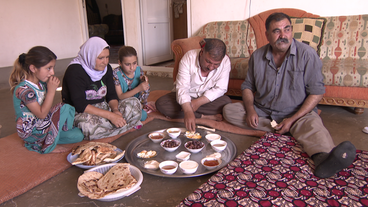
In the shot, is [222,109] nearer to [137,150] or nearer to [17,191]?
[137,150]

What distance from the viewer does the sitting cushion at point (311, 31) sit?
3.29m

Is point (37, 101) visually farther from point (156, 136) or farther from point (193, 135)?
point (193, 135)

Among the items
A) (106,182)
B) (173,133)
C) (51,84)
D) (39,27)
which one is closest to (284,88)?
(173,133)

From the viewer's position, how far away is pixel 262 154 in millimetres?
1648

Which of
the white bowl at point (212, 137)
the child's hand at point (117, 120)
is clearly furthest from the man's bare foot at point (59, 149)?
the white bowl at point (212, 137)

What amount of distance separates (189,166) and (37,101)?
128 centimetres

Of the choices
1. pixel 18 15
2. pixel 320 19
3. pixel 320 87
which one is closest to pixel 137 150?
pixel 320 87

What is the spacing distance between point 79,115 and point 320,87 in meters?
2.08

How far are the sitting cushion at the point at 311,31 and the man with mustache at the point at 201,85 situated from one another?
1.46 meters

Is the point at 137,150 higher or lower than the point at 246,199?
lower

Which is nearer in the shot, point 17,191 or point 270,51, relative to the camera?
point 17,191

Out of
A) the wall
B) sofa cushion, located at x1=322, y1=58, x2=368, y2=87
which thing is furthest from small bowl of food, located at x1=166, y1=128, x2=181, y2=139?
the wall

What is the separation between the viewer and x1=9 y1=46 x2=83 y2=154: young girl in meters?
1.86

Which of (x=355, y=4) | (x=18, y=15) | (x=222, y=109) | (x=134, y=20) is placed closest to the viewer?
(x=222, y=109)
